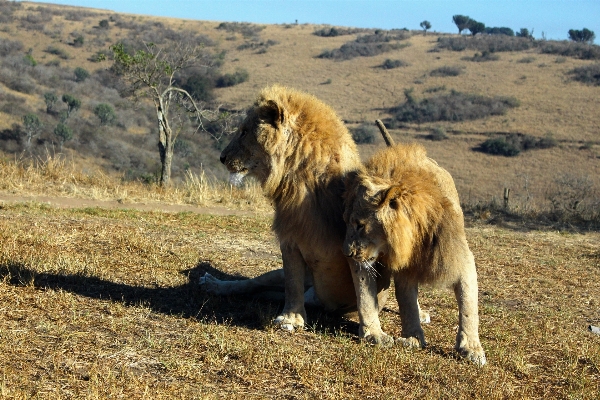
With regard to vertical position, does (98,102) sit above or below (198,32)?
below

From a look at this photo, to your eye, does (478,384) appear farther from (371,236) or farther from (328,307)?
(328,307)

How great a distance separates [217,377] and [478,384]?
1.63m

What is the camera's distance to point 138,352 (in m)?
4.88

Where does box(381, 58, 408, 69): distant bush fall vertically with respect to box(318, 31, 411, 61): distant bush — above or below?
below

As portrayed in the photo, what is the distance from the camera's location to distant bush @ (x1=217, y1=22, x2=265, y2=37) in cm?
7861

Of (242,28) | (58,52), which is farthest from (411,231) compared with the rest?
(242,28)

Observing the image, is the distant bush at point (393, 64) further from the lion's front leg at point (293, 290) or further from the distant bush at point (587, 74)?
the lion's front leg at point (293, 290)

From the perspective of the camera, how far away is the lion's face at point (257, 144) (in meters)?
5.73

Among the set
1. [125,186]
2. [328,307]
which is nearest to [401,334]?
[328,307]

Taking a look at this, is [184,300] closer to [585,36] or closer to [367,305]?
[367,305]

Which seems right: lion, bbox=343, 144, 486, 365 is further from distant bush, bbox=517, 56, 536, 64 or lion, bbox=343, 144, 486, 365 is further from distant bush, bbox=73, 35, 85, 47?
distant bush, bbox=73, 35, 85, 47

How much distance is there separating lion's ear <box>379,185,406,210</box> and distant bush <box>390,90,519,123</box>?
44.4 meters

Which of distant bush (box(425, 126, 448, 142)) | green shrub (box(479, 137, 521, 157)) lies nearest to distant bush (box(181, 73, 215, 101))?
distant bush (box(425, 126, 448, 142))

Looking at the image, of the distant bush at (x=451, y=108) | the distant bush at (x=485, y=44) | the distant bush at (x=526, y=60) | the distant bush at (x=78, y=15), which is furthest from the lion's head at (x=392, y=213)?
the distant bush at (x=78, y=15)
